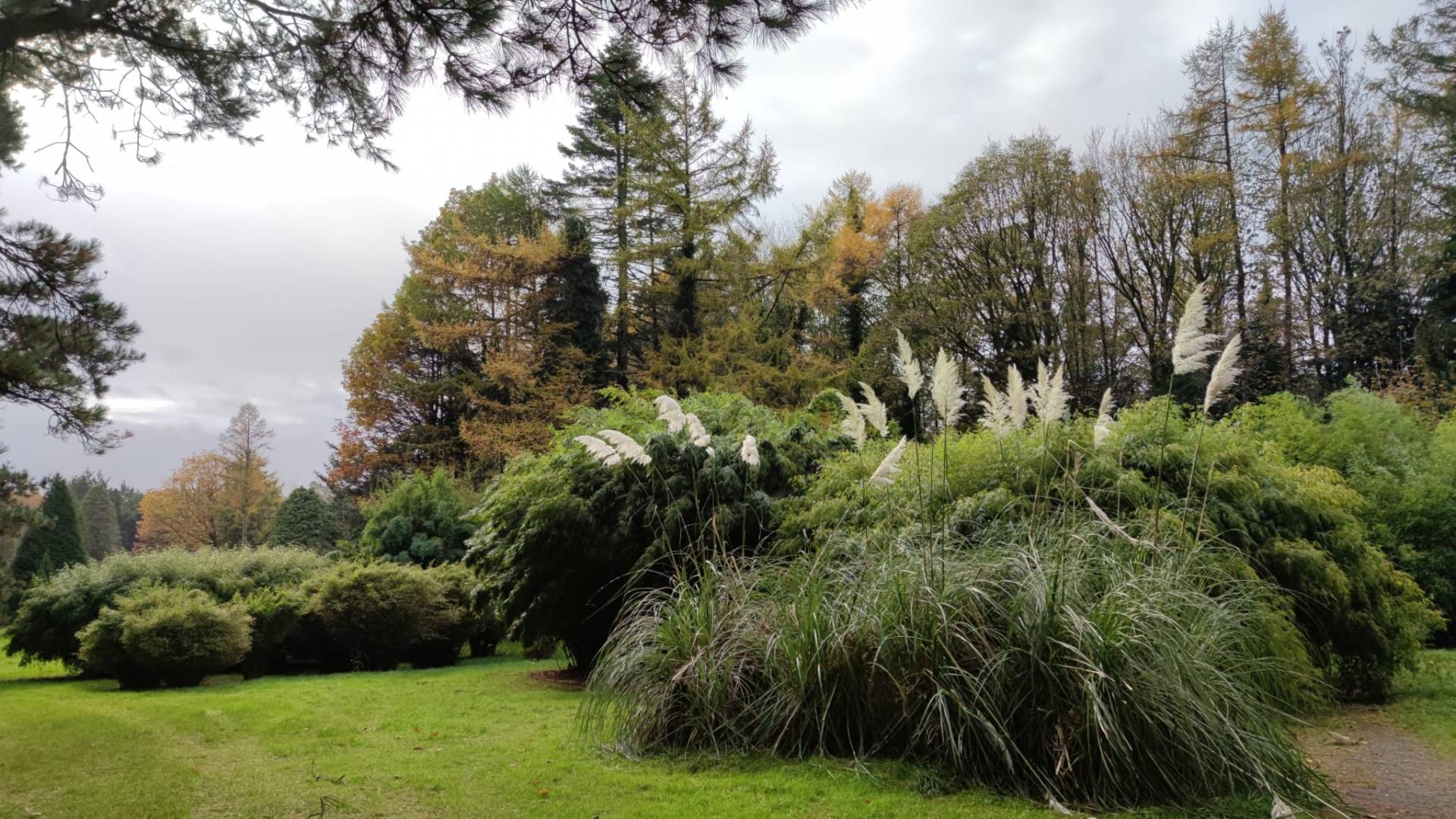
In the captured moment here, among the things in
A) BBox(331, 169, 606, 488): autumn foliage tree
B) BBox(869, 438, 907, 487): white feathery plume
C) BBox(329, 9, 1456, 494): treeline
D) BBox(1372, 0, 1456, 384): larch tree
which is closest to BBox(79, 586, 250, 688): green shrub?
BBox(869, 438, 907, 487): white feathery plume

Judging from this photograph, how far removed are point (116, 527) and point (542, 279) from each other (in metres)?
27.4

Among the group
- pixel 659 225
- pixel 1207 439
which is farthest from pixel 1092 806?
pixel 659 225

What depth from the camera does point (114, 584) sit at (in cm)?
984

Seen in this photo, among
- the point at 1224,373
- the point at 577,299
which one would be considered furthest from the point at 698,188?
the point at 1224,373

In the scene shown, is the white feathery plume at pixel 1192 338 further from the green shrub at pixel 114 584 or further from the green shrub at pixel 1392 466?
the green shrub at pixel 114 584

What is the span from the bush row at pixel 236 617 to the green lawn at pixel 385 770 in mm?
1658

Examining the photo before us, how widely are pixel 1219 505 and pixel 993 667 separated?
11.1ft

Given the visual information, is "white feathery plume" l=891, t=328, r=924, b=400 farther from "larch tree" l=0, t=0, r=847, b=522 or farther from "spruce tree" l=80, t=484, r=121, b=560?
"spruce tree" l=80, t=484, r=121, b=560

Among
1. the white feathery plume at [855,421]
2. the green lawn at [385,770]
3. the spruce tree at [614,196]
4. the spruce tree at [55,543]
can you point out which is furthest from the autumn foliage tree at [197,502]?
the white feathery plume at [855,421]

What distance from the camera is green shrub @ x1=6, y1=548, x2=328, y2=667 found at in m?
9.41

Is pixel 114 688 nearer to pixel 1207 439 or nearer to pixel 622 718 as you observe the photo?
pixel 622 718

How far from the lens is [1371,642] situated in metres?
6.07

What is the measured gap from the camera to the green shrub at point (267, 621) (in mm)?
9547

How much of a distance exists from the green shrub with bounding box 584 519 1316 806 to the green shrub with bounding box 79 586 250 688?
6.05 metres
